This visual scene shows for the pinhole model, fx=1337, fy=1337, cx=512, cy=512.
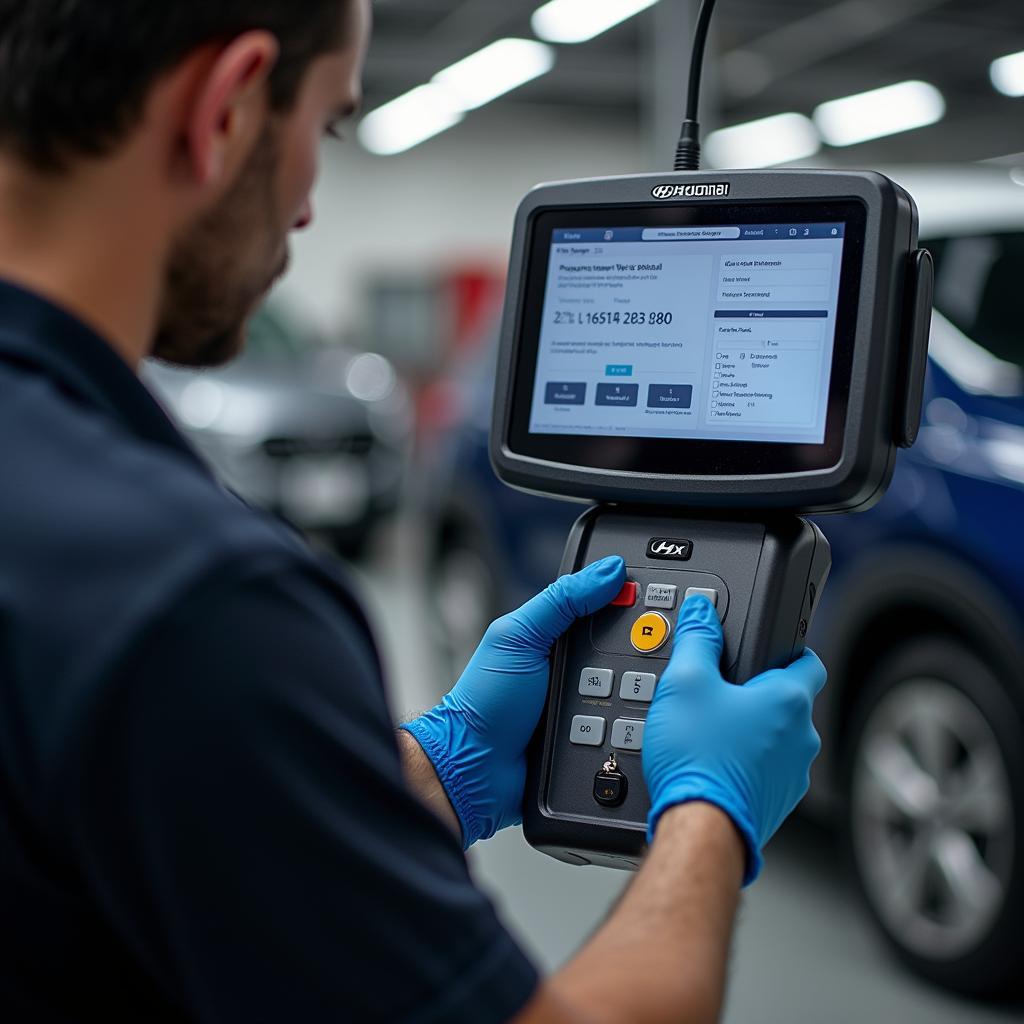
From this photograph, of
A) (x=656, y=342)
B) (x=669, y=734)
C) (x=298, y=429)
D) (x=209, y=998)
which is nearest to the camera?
(x=209, y=998)

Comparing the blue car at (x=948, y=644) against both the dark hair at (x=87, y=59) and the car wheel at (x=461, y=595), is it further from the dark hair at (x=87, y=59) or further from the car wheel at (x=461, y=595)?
the dark hair at (x=87, y=59)

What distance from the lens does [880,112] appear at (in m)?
12.6

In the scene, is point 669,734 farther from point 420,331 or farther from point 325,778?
point 420,331

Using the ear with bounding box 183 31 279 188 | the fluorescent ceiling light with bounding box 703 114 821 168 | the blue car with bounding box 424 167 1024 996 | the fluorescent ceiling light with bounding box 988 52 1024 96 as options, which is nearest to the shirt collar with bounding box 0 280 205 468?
the ear with bounding box 183 31 279 188

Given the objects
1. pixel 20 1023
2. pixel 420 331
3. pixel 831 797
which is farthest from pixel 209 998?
pixel 420 331

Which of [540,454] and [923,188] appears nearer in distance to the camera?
[540,454]

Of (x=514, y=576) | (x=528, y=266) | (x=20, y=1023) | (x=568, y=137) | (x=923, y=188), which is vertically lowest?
(x=514, y=576)

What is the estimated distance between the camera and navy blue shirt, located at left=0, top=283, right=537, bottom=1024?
56 centimetres

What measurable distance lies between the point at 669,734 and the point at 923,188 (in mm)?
1846

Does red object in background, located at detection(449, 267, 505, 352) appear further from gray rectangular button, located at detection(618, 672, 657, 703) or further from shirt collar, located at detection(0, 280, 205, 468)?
shirt collar, located at detection(0, 280, 205, 468)

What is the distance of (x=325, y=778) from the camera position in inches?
23.8

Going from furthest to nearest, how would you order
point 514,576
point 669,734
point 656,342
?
point 514,576 < point 656,342 < point 669,734

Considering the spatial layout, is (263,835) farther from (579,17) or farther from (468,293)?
(468,293)

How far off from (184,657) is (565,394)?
575 mm
